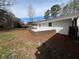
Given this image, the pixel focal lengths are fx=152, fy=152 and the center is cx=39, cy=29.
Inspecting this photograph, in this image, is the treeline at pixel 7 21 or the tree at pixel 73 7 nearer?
the tree at pixel 73 7

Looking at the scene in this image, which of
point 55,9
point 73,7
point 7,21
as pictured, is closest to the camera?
point 7,21

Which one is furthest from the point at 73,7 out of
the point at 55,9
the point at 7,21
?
the point at 7,21

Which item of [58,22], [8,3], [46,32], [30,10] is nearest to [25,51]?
[46,32]

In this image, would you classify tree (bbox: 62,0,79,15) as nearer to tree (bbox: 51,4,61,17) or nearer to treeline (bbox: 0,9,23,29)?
tree (bbox: 51,4,61,17)

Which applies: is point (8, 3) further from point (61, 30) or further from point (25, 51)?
point (25, 51)

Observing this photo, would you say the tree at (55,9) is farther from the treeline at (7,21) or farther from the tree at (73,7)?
the treeline at (7,21)

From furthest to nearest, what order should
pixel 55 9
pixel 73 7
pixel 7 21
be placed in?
pixel 55 9, pixel 73 7, pixel 7 21

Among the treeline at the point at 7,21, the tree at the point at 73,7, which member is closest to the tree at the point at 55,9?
the tree at the point at 73,7

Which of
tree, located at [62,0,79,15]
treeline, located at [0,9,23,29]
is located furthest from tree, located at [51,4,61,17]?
treeline, located at [0,9,23,29]

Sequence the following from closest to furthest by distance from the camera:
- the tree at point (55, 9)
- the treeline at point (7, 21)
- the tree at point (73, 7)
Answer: the tree at point (73, 7)
the treeline at point (7, 21)
the tree at point (55, 9)

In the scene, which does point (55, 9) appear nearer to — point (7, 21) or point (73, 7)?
point (73, 7)

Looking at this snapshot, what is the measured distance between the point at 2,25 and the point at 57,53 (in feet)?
78.7

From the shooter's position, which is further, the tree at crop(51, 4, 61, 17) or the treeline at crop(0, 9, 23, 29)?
the tree at crop(51, 4, 61, 17)

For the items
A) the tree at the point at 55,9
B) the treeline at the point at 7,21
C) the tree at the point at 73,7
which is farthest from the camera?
the tree at the point at 55,9
